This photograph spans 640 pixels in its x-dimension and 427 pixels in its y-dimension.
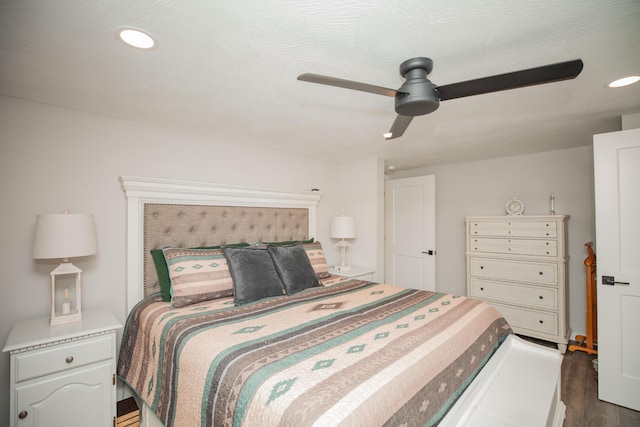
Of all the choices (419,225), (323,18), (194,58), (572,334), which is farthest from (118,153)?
(572,334)

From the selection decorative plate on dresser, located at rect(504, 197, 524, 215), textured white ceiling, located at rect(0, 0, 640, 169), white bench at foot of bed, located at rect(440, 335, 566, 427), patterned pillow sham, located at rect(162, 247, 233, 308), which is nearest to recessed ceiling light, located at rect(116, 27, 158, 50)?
textured white ceiling, located at rect(0, 0, 640, 169)

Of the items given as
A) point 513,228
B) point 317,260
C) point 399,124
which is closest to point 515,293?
point 513,228

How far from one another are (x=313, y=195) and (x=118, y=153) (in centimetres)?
195

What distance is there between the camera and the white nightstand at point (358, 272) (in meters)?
3.19

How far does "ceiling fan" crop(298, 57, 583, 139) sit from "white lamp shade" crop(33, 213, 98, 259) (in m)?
1.64

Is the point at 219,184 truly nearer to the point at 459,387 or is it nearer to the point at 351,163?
the point at 351,163

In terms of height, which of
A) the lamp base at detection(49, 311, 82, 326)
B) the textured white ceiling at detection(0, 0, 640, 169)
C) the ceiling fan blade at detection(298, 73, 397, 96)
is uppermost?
the textured white ceiling at detection(0, 0, 640, 169)

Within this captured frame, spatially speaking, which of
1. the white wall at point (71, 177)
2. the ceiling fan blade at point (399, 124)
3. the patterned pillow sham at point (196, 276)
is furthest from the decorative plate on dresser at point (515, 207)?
the white wall at point (71, 177)

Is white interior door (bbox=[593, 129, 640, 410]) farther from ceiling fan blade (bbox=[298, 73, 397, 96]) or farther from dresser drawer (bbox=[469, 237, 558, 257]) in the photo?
ceiling fan blade (bbox=[298, 73, 397, 96])

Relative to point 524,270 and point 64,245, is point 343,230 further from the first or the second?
point 64,245

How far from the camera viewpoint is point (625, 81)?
1.64 metres

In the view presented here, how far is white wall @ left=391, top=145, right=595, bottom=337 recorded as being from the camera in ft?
10.4

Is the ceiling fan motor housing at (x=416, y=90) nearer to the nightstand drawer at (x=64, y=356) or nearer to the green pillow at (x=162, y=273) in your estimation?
the green pillow at (x=162, y=273)

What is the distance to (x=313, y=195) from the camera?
343cm
